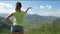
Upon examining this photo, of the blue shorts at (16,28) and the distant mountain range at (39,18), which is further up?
the distant mountain range at (39,18)

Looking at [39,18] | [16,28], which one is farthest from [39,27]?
[16,28]

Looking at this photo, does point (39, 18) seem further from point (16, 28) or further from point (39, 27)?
point (16, 28)

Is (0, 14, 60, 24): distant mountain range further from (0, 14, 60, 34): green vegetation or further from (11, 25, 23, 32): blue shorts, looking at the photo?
(11, 25, 23, 32): blue shorts

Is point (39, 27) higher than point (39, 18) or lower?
lower

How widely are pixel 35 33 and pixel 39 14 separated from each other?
25.2 inches

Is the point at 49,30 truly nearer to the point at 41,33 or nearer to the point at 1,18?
the point at 41,33

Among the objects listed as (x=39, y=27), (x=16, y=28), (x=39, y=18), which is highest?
(x=39, y=18)

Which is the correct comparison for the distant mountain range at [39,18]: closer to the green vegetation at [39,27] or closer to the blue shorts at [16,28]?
the green vegetation at [39,27]

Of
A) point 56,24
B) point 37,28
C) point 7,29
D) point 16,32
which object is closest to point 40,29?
point 37,28

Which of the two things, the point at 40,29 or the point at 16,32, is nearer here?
the point at 16,32

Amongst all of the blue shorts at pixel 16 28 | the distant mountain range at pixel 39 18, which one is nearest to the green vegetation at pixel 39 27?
the distant mountain range at pixel 39 18

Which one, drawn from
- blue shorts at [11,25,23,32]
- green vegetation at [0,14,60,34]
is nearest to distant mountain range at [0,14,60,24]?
green vegetation at [0,14,60,34]

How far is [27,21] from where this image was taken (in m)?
6.35

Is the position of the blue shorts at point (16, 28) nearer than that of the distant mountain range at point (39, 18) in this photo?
Yes
